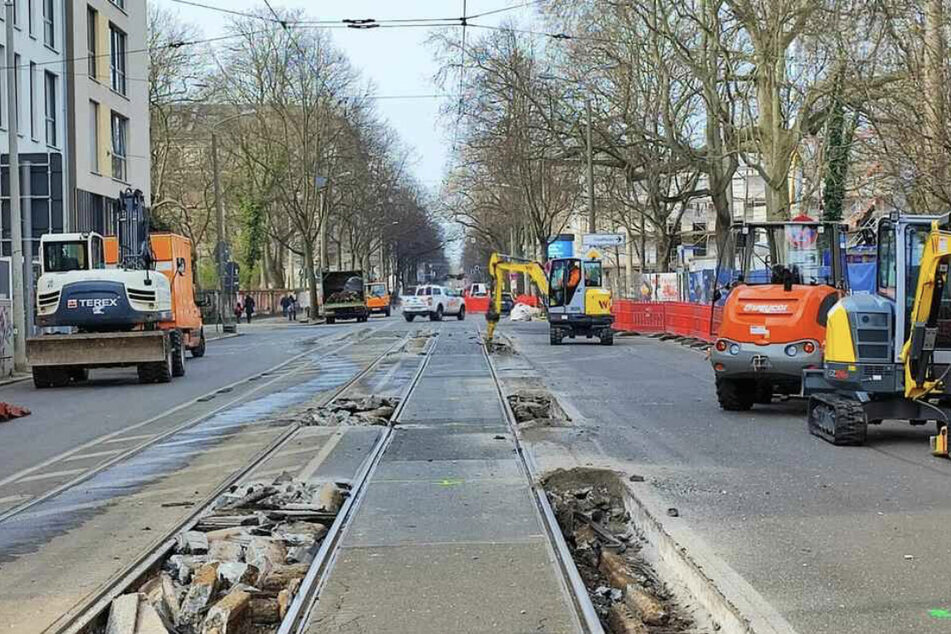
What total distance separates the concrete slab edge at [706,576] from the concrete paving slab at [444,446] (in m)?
3.22

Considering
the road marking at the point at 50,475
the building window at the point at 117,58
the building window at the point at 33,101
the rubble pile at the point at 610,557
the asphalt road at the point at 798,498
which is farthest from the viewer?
the building window at the point at 117,58

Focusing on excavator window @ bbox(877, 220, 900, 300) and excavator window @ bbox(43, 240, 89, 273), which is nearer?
excavator window @ bbox(877, 220, 900, 300)

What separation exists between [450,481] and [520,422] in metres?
4.39

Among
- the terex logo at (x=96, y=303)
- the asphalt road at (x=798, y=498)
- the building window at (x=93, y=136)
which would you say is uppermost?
the building window at (x=93, y=136)

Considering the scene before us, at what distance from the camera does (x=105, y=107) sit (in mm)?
Answer: 41438

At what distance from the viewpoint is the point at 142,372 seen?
2266 cm

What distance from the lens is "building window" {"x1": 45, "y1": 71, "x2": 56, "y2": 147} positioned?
120ft

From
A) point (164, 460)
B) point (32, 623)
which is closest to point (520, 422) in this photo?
point (164, 460)

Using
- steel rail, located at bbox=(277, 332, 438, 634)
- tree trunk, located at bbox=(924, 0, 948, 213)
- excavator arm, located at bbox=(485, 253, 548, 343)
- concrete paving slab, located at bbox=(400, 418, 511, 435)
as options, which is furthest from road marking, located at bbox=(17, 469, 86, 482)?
excavator arm, located at bbox=(485, 253, 548, 343)

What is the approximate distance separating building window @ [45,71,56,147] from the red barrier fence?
Answer: 20493 millimetres

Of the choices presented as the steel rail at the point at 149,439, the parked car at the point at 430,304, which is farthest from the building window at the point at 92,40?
the parked car at the point at 430,304

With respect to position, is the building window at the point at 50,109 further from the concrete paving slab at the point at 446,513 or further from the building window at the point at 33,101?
the concrete paving slab at the point at 446,513

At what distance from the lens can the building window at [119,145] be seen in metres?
42.9

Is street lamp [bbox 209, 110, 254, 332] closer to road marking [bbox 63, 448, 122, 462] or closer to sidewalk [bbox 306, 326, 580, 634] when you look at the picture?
road marking [bbox 63, 448, 122, 462]
